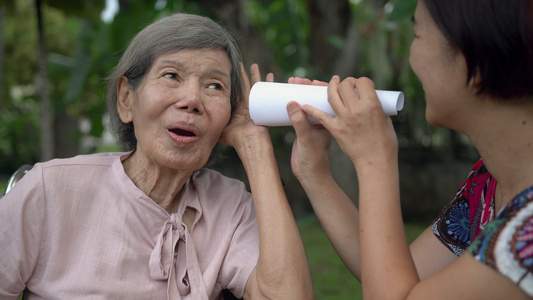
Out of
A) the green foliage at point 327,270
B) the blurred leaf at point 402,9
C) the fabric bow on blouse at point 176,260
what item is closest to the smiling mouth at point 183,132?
the fabric bow on blouse at point 176,260

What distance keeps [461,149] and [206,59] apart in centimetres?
721

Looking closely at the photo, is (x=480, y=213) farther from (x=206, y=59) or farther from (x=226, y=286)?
(x=206, y=59)

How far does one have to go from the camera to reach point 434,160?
26.8 feet

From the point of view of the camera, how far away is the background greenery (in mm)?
5703

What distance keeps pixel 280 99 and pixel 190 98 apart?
327 millimetres

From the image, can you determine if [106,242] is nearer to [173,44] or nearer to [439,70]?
[173,44]

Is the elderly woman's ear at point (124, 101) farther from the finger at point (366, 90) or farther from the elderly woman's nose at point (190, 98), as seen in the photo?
the finger at point (366, 90)

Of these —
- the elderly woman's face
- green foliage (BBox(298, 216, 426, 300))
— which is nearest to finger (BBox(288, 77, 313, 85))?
the elderly woman's face

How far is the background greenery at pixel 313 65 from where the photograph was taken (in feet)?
18.7

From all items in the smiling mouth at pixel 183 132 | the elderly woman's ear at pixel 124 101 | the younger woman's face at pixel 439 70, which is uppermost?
the younger woman's face at pixel 439 70

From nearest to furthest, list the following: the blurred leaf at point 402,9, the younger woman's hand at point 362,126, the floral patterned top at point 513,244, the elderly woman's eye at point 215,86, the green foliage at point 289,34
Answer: the floral patterned top at point 513,244, the younger woman's hand at point 362,126, the elderly woman's eye at point 215,86, the blurred leaf at point 402,9, the green foliage at point 289,34

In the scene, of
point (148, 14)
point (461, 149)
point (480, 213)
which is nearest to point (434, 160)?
point (461, 149)

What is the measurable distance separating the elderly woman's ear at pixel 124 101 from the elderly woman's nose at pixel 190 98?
0.89 ft

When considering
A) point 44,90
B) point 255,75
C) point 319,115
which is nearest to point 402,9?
point 255,75
